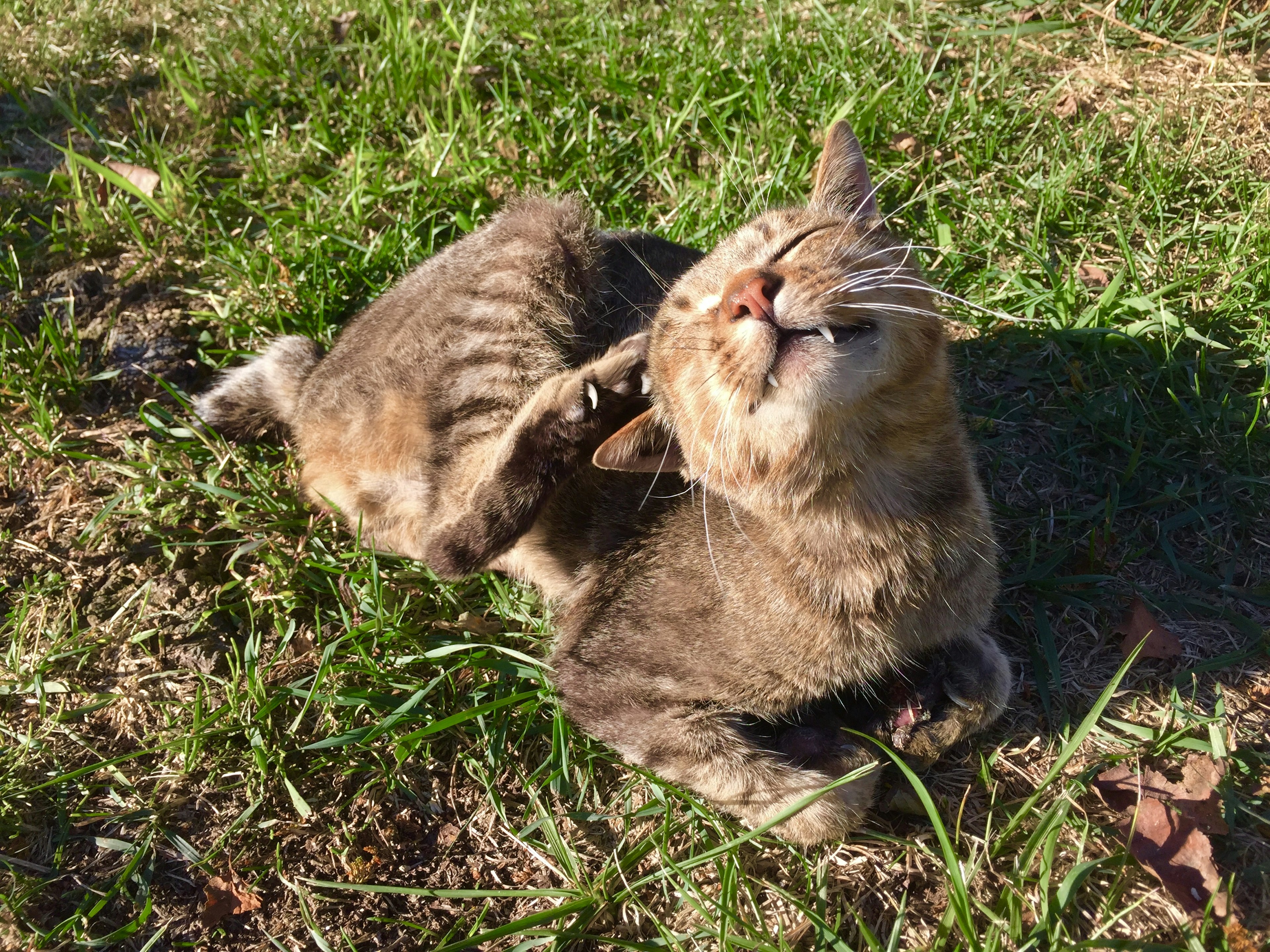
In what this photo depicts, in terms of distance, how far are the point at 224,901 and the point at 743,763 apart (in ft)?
5.48

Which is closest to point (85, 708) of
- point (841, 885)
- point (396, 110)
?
point (841, 885)

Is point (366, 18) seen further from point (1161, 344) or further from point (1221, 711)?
point (1221, 711)

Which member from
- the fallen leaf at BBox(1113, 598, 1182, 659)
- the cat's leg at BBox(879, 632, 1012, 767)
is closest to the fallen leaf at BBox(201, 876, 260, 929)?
the cat's leg at BBox(879, 632, 1012, 767)

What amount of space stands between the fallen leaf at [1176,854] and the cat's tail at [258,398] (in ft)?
11.1

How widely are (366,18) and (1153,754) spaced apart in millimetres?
5461

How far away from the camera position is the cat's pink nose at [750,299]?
8.67ft

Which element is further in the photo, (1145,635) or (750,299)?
(1145,635)

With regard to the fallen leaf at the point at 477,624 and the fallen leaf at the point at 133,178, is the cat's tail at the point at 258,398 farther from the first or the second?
the fallen leaf at the point at 133,178

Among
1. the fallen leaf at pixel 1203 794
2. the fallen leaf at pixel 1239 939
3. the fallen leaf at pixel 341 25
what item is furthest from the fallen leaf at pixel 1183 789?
the fallen leaf at pixel 341 25

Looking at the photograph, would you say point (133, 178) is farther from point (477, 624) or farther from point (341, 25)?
point (477, 624)

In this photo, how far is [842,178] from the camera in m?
3.37

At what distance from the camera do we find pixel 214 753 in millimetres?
3422

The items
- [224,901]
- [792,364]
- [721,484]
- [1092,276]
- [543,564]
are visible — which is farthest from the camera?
[1092,276]

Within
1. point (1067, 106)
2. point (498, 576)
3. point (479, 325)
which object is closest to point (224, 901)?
point (498, 576)
